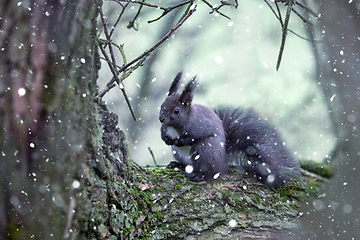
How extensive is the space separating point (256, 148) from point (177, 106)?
482 mm

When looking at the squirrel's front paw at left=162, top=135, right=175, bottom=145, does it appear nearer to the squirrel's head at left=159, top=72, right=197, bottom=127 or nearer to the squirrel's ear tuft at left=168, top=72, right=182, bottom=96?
the squirrel's head at left=159, top=72, right=197, bottom=127

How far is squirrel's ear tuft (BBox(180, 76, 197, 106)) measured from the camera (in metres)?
1.83

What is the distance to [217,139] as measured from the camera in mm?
1873

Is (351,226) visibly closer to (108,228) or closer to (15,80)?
(108,228)

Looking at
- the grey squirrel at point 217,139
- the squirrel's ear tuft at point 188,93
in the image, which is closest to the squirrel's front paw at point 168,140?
the grey squirrel at point 217,139

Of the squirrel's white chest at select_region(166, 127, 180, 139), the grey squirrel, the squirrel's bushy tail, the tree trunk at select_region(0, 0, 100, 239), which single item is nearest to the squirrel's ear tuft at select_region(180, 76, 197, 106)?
the grey squirrel

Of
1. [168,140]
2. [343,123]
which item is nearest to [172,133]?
[168,140]

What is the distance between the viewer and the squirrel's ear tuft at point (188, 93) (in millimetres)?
1832

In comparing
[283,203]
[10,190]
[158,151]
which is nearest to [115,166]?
[10,190]

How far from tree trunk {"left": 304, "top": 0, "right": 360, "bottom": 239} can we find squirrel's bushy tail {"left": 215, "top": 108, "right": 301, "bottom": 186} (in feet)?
0.78

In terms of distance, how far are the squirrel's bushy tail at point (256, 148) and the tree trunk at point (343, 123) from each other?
0.24 m

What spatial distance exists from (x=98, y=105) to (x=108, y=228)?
1.35 feet

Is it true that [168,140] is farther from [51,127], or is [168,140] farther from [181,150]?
[51,127]

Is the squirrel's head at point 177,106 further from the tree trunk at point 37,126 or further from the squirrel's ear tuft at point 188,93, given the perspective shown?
the tree trunk at point 37,126
